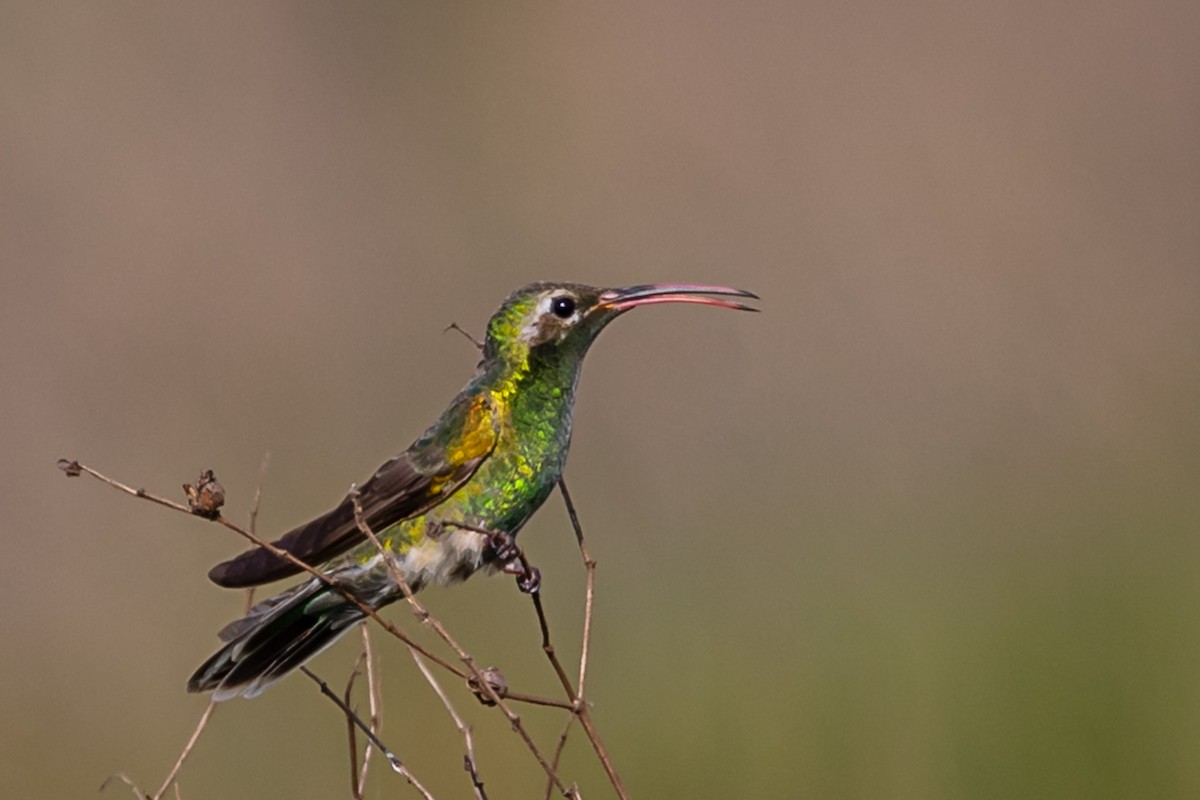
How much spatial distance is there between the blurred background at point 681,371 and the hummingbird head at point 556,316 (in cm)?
194

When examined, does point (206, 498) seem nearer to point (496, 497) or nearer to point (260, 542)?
point (260, 542)

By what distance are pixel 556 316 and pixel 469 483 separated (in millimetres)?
424

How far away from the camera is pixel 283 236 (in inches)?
433

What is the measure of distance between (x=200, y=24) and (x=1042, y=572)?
8598mm

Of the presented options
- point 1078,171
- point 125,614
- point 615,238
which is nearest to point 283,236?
point 615,238

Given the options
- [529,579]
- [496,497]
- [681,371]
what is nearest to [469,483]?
[496,497]

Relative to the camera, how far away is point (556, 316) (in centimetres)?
380

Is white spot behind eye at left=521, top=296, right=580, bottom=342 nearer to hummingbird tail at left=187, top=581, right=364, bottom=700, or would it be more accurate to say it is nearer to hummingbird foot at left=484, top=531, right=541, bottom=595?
hummingbird foot at left=484, top=531, right=541, bottom=595

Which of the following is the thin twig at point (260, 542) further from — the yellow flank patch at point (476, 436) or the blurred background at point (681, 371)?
the blurred background at point (681, 371)

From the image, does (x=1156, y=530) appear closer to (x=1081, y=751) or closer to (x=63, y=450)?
(x=1081, y=751)

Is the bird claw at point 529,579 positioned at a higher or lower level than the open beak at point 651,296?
lower

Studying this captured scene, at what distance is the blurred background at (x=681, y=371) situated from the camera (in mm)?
5875

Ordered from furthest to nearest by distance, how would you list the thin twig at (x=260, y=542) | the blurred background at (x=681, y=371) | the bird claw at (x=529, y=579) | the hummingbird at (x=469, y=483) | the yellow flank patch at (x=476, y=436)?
the blurred background at (x=681, y=371) < the yellow flank patch at (x=476, y=436) < the hummingbird at (x=469, y=483) < the bird claw at (x=529, y=579) < the thin twig at (x=260, y=542)

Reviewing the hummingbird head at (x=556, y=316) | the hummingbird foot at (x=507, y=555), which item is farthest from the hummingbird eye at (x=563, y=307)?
the hummingbird foot at (x=507, y=555)
